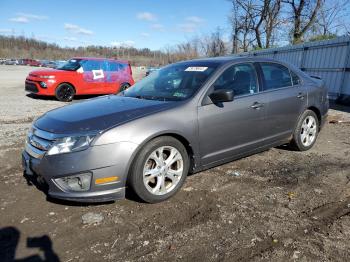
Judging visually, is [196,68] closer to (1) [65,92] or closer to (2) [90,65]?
(1) [65,92]

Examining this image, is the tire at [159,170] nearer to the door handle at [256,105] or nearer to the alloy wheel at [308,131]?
the door handle at [256,105]

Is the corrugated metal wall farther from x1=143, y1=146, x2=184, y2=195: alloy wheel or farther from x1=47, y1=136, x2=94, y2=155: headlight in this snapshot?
x1=47, y1=136, x2=94, y2=155: headlight

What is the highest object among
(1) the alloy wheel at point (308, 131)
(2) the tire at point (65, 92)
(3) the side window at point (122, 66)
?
(3) the side window at point (122, 66)

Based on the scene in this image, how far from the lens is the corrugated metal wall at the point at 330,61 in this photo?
38.9 feet

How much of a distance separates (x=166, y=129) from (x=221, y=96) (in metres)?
0.83

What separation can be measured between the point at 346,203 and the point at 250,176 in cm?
121

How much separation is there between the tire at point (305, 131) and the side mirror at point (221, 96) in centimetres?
194

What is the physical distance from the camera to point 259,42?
37188 mm

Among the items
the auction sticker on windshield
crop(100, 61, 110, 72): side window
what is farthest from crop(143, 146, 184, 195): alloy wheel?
crop(100, 61, 110, 72): side window

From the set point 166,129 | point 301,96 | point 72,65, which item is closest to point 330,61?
point 301,96

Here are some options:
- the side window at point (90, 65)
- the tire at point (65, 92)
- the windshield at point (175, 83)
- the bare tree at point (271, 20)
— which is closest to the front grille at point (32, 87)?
the tire at point (65, 92)

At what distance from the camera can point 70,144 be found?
3.20 m

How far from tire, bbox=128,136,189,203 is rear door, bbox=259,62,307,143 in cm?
164

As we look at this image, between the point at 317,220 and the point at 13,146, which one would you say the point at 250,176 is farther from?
the point at 13,146
